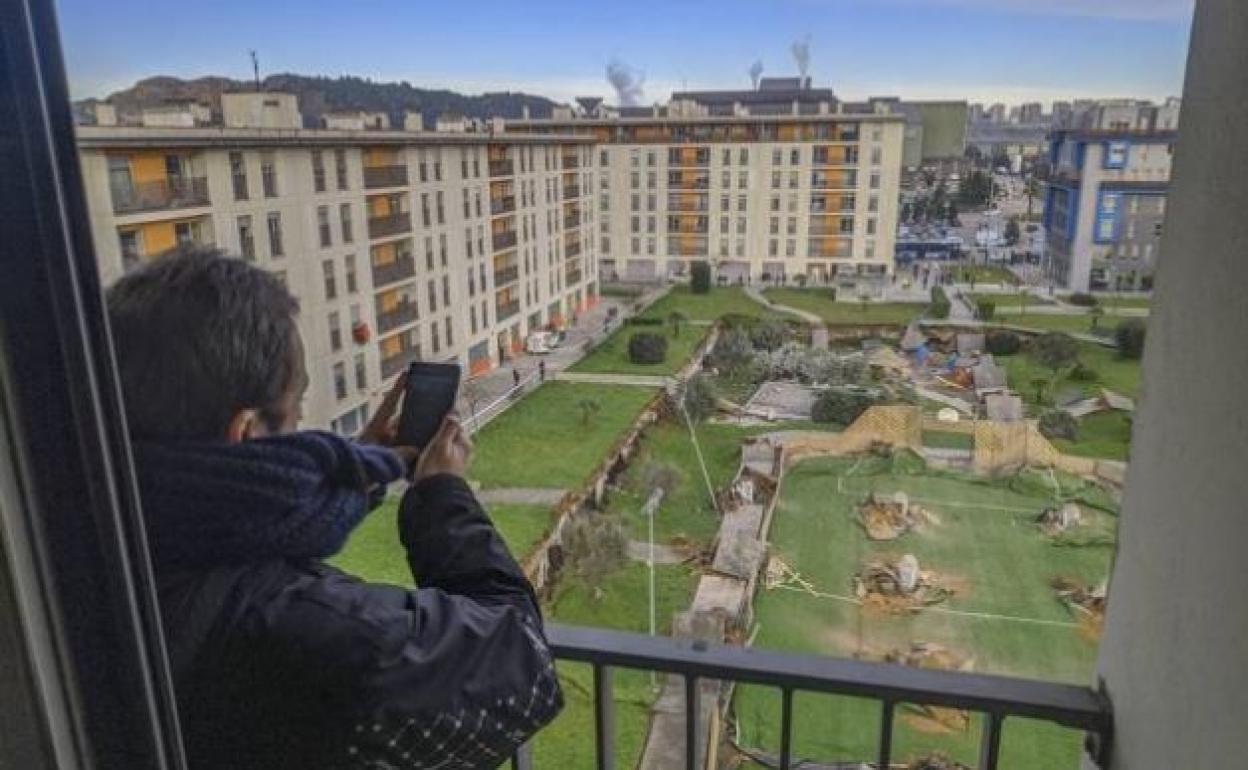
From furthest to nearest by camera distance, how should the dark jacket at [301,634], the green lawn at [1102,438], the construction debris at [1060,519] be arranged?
the construction debris at [1060,519]
the green lawn at [1102,438]
the dark jacket at [301,634]

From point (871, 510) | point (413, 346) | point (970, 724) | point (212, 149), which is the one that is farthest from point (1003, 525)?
point (212, 149)

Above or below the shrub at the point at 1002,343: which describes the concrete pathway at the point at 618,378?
below

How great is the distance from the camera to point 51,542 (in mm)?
657

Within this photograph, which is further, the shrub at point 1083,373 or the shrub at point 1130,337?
the shrub at point 1083,373

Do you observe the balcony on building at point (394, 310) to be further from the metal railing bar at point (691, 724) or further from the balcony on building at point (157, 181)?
the metal railing bar at point (691, 724)

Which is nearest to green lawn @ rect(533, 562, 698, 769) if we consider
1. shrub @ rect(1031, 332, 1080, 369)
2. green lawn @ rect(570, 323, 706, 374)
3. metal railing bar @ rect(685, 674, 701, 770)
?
metal railing bar @ rect(685, 674, 701, 770)

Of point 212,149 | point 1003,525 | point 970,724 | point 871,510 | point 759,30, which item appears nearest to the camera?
point 212,149

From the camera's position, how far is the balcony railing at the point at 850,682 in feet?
3.21

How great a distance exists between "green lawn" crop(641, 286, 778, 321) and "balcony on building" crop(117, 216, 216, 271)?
902mm

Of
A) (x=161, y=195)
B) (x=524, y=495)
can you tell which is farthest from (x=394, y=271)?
(x=524, y=495)

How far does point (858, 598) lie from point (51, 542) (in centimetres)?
121

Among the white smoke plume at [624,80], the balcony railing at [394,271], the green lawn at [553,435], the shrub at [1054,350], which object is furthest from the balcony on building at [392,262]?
the shrub at [1054,350]

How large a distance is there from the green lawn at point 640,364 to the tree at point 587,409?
0.20 ft

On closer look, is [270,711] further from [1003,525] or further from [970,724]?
[1003,525]
